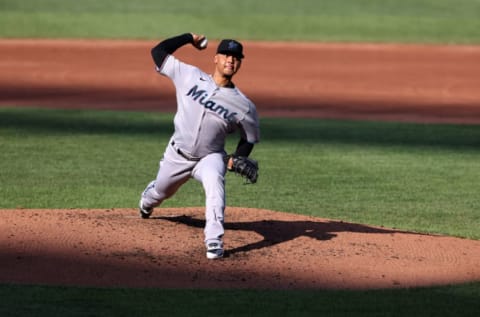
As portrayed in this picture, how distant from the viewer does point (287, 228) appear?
912cm

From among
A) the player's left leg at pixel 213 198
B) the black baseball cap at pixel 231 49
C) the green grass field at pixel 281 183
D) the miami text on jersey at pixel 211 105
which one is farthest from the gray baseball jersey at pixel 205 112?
the green grass field at pixel 281 183

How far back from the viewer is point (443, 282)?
24.1ft

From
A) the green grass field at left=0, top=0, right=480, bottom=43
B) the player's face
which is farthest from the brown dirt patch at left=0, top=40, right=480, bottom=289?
the green grass field at left=0, top=0, right=480, bottom=43

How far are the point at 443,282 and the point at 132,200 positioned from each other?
4.09 m

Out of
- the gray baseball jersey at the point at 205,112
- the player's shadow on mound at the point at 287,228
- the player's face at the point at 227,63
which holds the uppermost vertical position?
the player's face at the point at 227,63

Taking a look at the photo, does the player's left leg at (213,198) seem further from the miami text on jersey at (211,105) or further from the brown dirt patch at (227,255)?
the miami text on jersey at (211,105)

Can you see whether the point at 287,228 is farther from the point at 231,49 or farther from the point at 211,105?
the point at 231,49

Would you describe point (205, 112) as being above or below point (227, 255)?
above

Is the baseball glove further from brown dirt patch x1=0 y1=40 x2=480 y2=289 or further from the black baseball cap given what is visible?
the black baseball cap

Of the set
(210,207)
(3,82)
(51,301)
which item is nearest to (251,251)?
(210,207)

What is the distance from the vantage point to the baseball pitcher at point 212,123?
7848 millimetres

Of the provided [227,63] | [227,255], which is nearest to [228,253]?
[227,255]

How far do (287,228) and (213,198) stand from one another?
1.42 m

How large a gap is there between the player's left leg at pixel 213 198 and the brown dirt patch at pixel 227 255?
151mm
